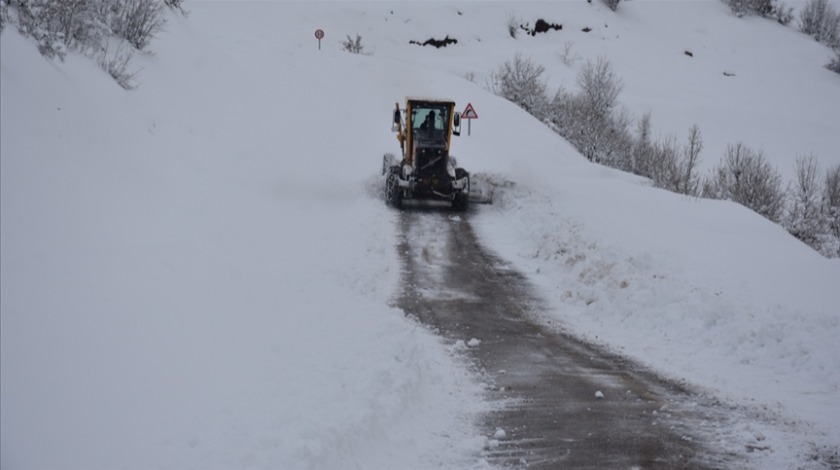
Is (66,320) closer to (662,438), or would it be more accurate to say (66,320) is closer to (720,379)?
(662,438)

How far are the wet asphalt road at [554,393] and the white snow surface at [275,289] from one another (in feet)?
1.31

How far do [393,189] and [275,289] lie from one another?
10.9 meters

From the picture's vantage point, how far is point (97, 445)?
5098 mm

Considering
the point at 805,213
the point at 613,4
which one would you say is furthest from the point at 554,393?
the point at 613,4

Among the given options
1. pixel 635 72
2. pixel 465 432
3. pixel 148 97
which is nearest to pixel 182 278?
pixel 465 432

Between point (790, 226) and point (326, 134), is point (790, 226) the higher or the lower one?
the lower one

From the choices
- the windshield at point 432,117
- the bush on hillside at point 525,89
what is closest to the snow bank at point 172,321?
the windshield at point 432,117

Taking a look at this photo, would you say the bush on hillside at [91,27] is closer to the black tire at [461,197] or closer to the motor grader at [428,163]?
the motor grader at [428,163]

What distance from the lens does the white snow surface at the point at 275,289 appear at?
19.3ft

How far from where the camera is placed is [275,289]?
10703mm

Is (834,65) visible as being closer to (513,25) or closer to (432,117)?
(513,25)

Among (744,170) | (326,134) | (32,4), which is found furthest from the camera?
(744,170)

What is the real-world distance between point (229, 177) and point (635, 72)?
5015cm

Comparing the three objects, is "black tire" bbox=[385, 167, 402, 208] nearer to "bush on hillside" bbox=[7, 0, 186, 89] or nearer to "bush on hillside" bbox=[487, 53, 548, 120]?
"bush on hillside" bbox=[7, 0, 186, 89]
